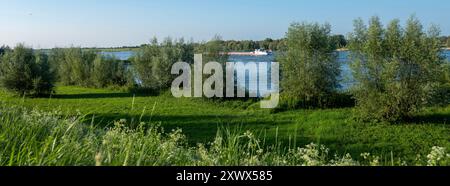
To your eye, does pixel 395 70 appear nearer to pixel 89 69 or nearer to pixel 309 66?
pixel 309 66

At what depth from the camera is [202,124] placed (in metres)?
25.1

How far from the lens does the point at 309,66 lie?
3173cm

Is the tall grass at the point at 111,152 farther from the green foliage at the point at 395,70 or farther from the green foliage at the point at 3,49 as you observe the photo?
the green foliage at the point at 3,49

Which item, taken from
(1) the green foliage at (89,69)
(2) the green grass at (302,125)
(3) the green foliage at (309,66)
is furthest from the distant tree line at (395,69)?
(1) the green foliage at (89,69)

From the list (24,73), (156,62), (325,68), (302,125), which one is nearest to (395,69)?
(302,125)

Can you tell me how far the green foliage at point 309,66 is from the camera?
3123cm

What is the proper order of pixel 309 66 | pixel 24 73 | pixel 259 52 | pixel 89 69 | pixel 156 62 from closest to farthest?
pixel 309 66 → pixel 24 73 → pixel 156 62 → pixel 89 69 → pixel 259 52

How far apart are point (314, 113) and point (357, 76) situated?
126 inches

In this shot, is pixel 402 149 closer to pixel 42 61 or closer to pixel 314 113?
pixel 314 113

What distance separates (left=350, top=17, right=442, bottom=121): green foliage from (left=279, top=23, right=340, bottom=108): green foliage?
4928 mm

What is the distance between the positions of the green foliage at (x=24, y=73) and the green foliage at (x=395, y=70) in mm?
26880

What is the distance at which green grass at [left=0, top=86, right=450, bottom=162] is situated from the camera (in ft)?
63.5

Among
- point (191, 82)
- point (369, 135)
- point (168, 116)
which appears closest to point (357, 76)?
point (369, 135)

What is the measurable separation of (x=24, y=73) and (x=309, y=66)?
23841 millimetres
